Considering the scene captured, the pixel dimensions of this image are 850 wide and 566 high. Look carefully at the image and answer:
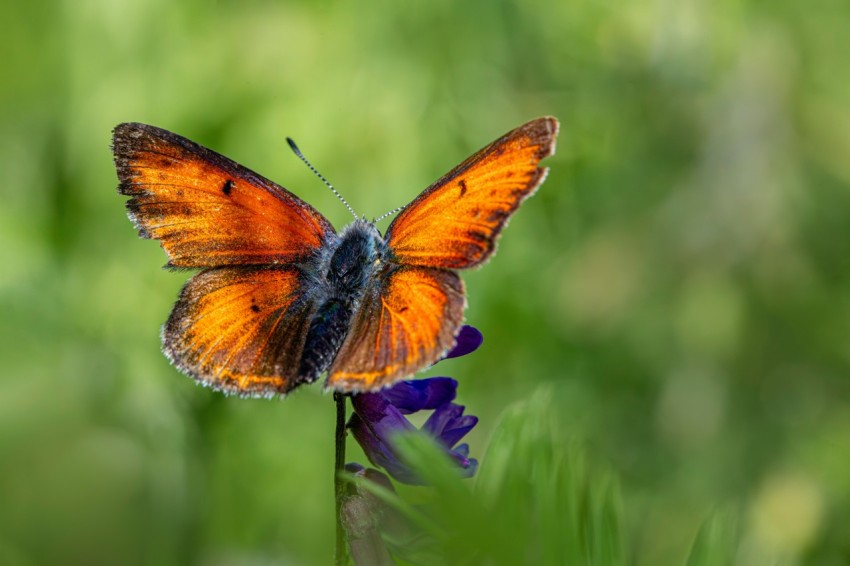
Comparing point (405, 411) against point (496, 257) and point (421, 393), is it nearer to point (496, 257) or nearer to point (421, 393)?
point (421, 393)

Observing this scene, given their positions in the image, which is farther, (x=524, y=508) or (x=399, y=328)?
(x=399, y=328)

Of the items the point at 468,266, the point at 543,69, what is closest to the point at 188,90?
the point at 543,69

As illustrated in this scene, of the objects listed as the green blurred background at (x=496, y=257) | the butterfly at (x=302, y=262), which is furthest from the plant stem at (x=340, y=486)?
the green blurred background at (x=496, y=257)

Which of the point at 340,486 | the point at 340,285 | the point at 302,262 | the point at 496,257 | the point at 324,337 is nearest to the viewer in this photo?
the point at 340,486

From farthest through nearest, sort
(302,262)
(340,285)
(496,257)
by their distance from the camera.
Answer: (496,257) < (302,262) < (340,285)

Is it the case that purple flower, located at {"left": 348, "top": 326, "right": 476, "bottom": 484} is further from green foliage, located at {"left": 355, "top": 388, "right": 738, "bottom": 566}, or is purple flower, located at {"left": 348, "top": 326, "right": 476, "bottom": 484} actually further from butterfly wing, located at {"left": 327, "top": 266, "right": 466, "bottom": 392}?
green foliage, located at {"left": 355, "top": 388, "right": 738, "bottom": 566}

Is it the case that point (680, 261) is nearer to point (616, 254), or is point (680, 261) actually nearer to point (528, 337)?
point (616, 254)

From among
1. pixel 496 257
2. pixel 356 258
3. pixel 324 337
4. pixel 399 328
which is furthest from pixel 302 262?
pixel 496 257
